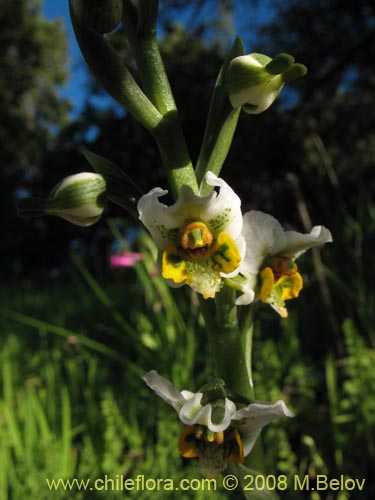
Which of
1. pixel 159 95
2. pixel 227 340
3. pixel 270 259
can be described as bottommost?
pixel 227 340

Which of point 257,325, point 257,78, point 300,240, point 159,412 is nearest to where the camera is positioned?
point 257,78

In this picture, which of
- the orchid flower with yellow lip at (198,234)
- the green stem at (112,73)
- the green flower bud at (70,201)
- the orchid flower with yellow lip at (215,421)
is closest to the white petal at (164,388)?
the orchid flower with yellow lip at (215,421)

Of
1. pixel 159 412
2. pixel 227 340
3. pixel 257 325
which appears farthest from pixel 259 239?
pixel 257 325

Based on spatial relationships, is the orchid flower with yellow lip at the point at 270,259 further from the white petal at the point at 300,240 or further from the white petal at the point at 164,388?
the white petal at the point at 164,388

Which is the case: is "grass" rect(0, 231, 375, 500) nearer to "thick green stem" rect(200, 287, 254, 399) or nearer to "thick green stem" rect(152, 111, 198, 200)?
"thick green stem" rect(200, 287, 254, 399)

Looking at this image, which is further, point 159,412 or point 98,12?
point 159,412

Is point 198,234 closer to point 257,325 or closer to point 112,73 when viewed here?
point 112,73

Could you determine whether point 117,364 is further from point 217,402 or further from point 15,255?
point 15,255

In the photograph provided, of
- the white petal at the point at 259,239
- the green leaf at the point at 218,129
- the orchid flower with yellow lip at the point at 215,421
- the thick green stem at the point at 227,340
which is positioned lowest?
the orchid flower with yellow lip at the point at 215,421
